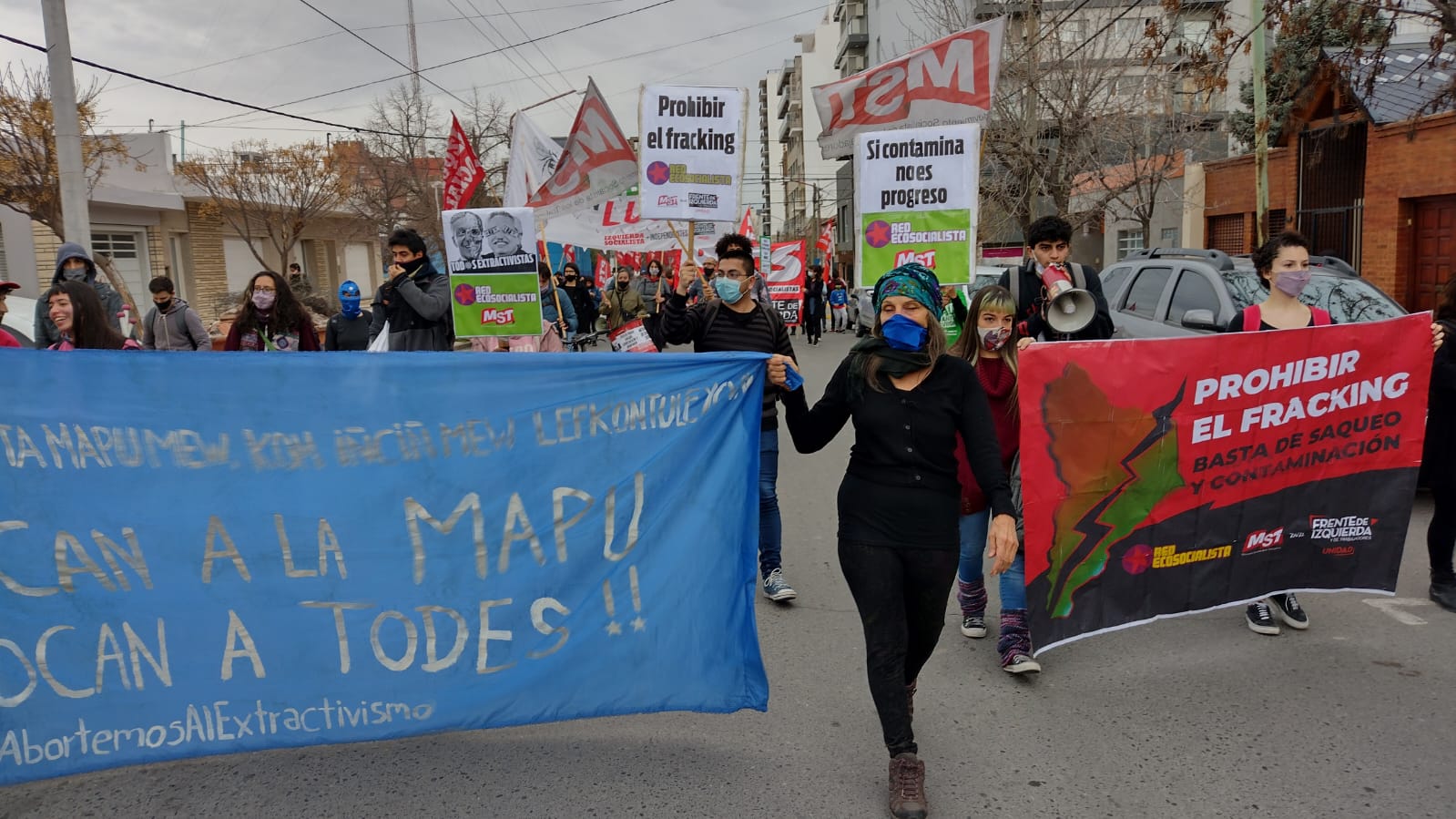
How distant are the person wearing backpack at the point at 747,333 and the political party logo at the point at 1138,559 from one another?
1.75 meters

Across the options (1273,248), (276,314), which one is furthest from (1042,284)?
(276,314)

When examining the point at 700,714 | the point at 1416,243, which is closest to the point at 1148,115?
the point at 1416,243

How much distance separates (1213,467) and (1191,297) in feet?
18.6

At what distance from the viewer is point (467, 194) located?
40.3ft

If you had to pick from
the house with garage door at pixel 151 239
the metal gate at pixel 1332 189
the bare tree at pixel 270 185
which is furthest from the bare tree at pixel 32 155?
the metal gate at pixel 1332 189

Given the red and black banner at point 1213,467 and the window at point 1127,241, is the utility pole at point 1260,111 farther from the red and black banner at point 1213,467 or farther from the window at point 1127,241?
the window at point 1127,241

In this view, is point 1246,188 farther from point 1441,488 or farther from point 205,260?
point 205,260

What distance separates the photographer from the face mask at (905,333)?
135 inches

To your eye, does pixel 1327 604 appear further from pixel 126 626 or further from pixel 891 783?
pixel 126 626

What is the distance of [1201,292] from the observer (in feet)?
30.7

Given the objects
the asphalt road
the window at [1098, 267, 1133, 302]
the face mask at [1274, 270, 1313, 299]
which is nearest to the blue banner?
the asphalt road

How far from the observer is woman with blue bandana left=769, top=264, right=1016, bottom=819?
3.38m

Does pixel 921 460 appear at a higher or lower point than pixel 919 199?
lower

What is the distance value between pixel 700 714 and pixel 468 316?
5308 mm
